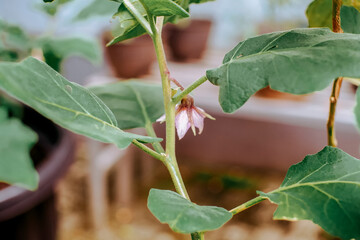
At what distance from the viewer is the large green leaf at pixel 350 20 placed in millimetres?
446

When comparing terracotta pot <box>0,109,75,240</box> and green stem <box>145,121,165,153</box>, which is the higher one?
green stem <box>145,121,165,153</box>

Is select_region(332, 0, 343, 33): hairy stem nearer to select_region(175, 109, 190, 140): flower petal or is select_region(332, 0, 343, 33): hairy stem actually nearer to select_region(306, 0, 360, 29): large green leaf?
select_region(306, 0, 360, 29): large green leaf

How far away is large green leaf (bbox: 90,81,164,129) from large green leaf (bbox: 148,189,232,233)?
18 cm

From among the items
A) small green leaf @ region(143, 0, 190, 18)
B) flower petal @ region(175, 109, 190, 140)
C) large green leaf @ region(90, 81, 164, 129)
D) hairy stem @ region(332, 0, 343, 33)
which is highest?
small green leaf @ region(143, 0, 190, 18)

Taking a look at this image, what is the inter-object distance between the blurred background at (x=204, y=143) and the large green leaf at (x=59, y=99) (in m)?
0.67

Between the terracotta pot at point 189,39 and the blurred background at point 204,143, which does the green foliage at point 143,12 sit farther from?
the terracotta pot at point 189,39

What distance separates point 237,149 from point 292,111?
75cm

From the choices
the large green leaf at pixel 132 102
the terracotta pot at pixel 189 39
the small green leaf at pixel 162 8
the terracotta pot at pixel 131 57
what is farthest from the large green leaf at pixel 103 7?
the terracotta pot at pixel 189 39

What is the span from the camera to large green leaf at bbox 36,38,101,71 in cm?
79

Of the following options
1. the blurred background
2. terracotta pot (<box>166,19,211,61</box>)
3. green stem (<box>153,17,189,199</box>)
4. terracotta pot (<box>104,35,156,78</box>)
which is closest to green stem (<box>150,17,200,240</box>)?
green stem (<box>153,17,189,199</box>)

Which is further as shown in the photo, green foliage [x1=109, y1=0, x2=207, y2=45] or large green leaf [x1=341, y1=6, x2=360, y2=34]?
large green leaf [x1=341, y1=6, x2=360, y2=34]

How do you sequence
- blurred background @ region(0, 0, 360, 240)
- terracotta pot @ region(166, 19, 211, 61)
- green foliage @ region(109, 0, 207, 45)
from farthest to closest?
terracotta pot @ region(166, 19, 211, 61) < blurred background @ region(0, 0, 360, 240) < green foliage @ region(109, 0, 207, 45)

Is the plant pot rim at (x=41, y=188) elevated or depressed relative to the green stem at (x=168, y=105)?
depressed

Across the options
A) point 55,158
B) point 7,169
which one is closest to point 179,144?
point 55,158
